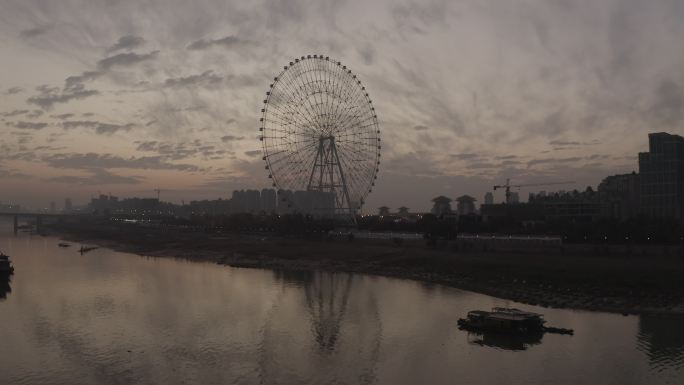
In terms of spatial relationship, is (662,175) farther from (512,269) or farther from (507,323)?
(507,323)

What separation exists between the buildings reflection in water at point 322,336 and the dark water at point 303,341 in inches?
3.8

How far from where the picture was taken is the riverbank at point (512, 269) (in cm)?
4484

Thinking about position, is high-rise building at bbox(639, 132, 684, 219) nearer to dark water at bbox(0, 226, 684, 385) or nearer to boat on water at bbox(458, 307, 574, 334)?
dark water at bbox(0, 226, 684, 385)

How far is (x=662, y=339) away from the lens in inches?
1328

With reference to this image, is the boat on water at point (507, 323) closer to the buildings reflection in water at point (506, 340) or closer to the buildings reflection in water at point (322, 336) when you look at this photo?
the buildings reflection in water at point (506, 340)

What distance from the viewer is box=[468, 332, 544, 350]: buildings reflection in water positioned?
Answer: 32.9 metres

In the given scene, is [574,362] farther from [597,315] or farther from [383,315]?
[383,315]

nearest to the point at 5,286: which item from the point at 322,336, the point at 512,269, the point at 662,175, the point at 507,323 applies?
the point at 322,336

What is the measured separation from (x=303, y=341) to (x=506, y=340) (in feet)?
39.4

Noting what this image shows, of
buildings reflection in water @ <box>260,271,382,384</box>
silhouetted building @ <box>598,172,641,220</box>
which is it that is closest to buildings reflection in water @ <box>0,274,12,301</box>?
buildings reflection in water @ <box>260,271,382,384</box>

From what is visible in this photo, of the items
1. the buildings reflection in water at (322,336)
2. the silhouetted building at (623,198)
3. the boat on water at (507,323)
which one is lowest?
the buildings reflection in water at (322,336)

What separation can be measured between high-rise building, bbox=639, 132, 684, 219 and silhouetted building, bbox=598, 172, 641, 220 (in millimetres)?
6936

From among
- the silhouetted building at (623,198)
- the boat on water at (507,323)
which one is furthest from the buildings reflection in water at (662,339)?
the silhouetted building at (623,198)

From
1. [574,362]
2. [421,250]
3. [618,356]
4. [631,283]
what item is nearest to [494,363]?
[574,362]
